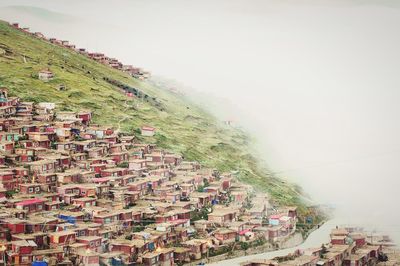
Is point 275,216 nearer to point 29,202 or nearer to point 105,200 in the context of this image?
point 105,200

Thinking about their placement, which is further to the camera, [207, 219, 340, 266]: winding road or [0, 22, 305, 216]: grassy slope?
[0, 22, 305, 216]: grassy slope

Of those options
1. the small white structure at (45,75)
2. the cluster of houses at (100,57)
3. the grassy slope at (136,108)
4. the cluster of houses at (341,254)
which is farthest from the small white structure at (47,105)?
the cluster of houses at (341,254)

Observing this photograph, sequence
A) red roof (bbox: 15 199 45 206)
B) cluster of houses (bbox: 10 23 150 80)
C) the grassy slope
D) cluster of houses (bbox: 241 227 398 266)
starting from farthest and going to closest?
cluster of houses (bbox: 10 23 150 80) → the grassy slope → red roof (bbox: 15 199 45 206) → cluster of houses (bbox: 241 227 398 266)

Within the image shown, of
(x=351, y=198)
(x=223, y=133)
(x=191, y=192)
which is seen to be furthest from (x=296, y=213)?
(x=223, y=133)

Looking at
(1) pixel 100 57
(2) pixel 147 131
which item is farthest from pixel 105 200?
(1) pixel 100 57

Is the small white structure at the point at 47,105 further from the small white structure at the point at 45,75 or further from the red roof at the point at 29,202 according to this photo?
the red roof at the point at 29,202

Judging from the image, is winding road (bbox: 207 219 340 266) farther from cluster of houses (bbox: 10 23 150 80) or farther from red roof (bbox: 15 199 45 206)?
cluster of houses (bbox: 10 23 150 80)

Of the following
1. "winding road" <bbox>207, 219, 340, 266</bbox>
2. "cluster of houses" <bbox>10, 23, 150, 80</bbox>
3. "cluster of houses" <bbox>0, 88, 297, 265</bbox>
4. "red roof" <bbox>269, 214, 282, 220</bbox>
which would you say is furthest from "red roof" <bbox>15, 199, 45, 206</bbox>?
"cluster of houses" <bbox>10, 23, 150, 80</bbox>
